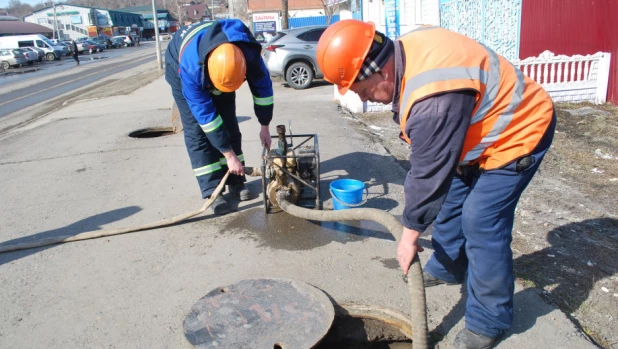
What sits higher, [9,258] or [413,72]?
[413,72]

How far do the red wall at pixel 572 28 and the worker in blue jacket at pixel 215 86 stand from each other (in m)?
7.60

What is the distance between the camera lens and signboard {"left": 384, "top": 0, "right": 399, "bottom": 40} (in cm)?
1619

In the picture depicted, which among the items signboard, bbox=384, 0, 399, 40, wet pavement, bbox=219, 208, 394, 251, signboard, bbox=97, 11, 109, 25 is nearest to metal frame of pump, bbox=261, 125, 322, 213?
wet pavement, bbox=219, 208, 394, 251

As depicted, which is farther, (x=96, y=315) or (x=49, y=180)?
(x=49, y=180)

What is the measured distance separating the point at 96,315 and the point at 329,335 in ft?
5.00

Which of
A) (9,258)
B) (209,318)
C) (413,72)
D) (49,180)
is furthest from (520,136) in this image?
(49,180)

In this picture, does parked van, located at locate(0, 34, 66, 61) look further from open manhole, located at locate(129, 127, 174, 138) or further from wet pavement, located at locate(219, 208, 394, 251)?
wet pavement, located at locate(219, 208, 394, 251)

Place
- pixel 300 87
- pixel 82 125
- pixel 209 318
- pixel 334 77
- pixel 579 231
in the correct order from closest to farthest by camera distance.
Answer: pixel 334 77
pixel 209 318
pixel 579 231
pixel 82 125
pixel 300 87

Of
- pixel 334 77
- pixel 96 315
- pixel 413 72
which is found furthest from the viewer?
pixel 96 315

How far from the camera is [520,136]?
2264mm

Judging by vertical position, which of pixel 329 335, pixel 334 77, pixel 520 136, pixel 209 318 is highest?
pixel 334 77

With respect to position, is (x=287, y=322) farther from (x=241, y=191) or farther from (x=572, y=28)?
(x=572, y=28)

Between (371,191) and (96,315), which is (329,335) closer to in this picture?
(96,315)

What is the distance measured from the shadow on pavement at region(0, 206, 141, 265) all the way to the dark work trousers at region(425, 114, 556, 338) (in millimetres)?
3351
